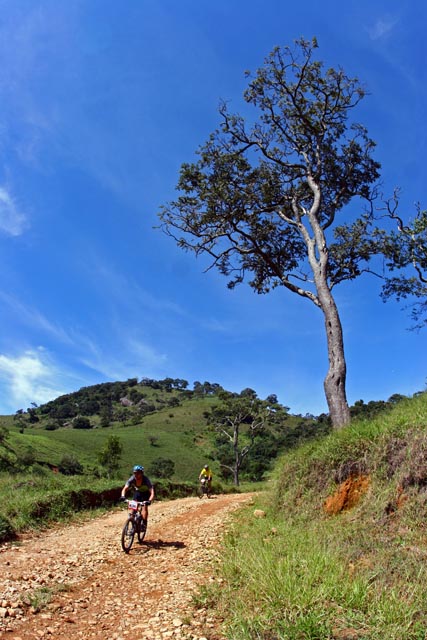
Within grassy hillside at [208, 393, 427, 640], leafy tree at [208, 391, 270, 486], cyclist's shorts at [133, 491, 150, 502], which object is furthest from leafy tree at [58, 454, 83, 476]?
grassy hillside at [208, 393, 427, 640]

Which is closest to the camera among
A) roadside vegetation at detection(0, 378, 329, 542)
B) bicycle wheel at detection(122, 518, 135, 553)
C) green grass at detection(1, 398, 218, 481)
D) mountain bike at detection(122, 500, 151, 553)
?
bicycle wheel at detection(122, 518, 135, 553)

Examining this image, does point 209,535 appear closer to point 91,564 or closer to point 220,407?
point 91,564

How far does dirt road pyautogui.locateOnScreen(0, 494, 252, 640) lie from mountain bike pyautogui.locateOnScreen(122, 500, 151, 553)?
220 mm

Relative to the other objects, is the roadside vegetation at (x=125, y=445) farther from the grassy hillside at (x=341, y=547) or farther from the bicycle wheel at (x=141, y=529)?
the grassy hillside at (x=341, y=547)

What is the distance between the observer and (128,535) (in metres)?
9.16

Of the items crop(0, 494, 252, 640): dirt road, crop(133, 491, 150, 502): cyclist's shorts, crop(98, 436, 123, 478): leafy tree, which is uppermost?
crop(98, 436, 123, 478): leafy tree

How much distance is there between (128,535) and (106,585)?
253 centimetres

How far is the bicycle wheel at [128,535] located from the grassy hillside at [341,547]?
2.18 m

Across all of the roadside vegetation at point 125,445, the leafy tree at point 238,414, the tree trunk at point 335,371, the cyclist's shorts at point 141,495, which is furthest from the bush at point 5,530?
the leafy tree at point 238,414

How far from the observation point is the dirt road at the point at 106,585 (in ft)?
16.5

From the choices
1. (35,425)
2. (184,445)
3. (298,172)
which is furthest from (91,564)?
(35,425)

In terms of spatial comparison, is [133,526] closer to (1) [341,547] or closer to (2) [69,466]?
(1) [341,547]

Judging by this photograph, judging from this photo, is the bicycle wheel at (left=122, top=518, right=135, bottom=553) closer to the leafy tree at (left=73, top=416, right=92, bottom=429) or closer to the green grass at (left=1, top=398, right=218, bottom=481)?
the green grass at (left=1, top=398, right=218, bottom=481)

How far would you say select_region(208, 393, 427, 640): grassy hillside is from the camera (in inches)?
166
